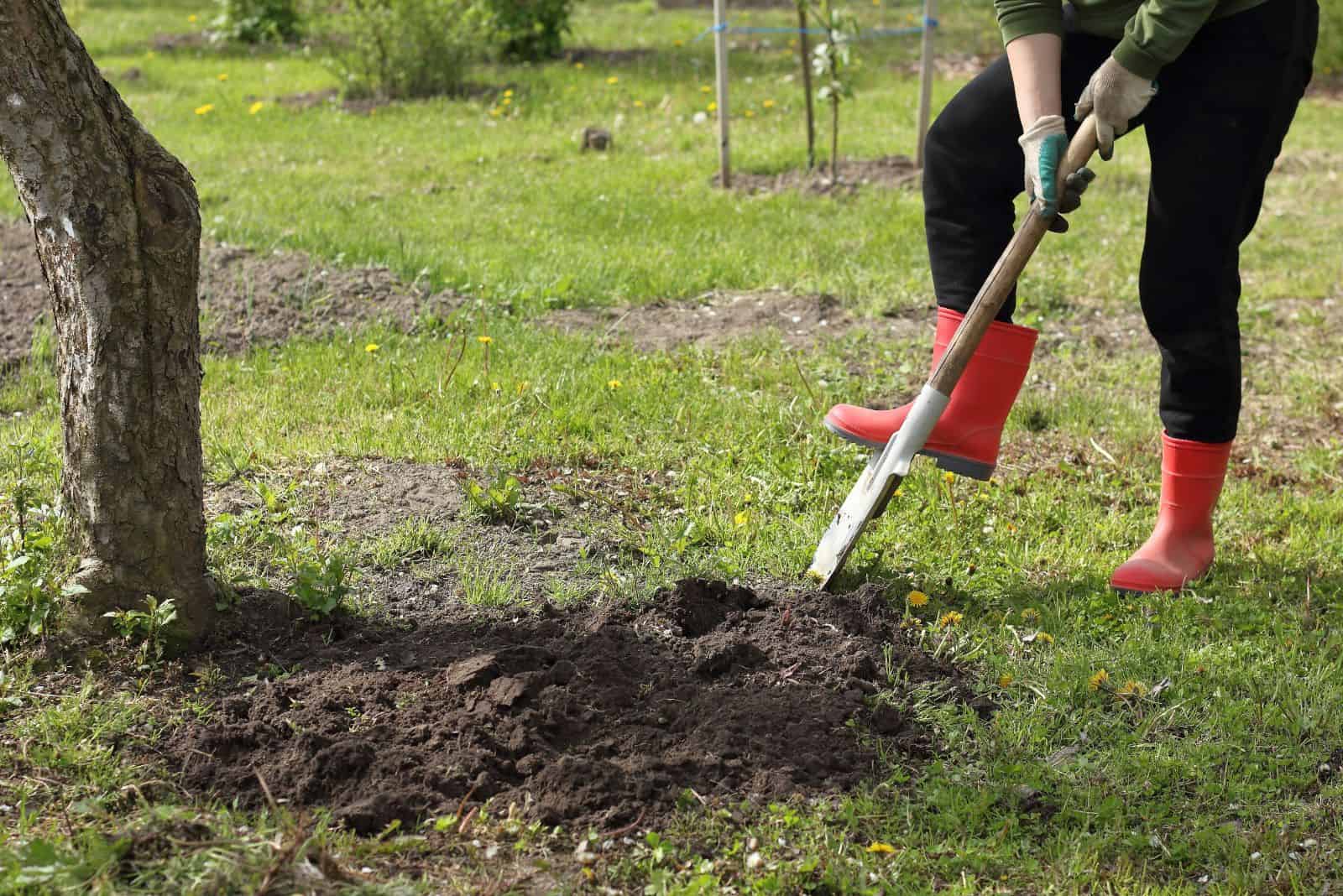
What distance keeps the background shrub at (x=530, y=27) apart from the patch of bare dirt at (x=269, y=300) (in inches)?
239

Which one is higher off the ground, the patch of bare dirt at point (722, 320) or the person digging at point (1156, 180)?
the person digging at point (1156, 180)

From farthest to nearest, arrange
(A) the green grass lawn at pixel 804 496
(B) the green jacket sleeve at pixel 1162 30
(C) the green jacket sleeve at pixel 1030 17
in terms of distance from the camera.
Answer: (C) the green jacket sleeve at pixel 1030 17 < (B) the green jacket sleeve at pixel 1162 30 < (A) the green grass lawn at pixel 804 496

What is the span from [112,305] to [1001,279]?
1887 mm

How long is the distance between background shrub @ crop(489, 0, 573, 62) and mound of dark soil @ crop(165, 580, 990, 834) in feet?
29.2

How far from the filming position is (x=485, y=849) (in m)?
2.25

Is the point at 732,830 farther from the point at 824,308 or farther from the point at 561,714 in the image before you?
the point at 824,308

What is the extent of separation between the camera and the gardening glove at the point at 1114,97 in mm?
2809

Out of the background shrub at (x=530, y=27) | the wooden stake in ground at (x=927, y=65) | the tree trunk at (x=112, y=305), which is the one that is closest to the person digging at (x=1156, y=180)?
Result: the tree trunk at (x=112, y=305)

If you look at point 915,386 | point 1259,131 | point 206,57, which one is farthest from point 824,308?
point 206,57

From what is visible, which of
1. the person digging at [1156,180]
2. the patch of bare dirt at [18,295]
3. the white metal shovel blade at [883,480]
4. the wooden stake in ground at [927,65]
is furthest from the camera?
the wooden stake in ground at [927,65]

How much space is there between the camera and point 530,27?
1123cm

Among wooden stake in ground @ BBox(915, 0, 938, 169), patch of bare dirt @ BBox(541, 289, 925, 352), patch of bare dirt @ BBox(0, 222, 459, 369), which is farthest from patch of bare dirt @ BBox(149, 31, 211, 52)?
patch of bare dirt @ BBox(541, 289, 925, 352)

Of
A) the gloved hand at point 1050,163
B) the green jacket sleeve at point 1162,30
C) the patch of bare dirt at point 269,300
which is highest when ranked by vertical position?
the green jacket sleeve at point 1162,30

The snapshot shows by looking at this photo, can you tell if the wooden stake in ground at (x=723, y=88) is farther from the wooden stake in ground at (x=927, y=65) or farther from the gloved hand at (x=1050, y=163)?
the gloved hand at (x=1050, y=163)
